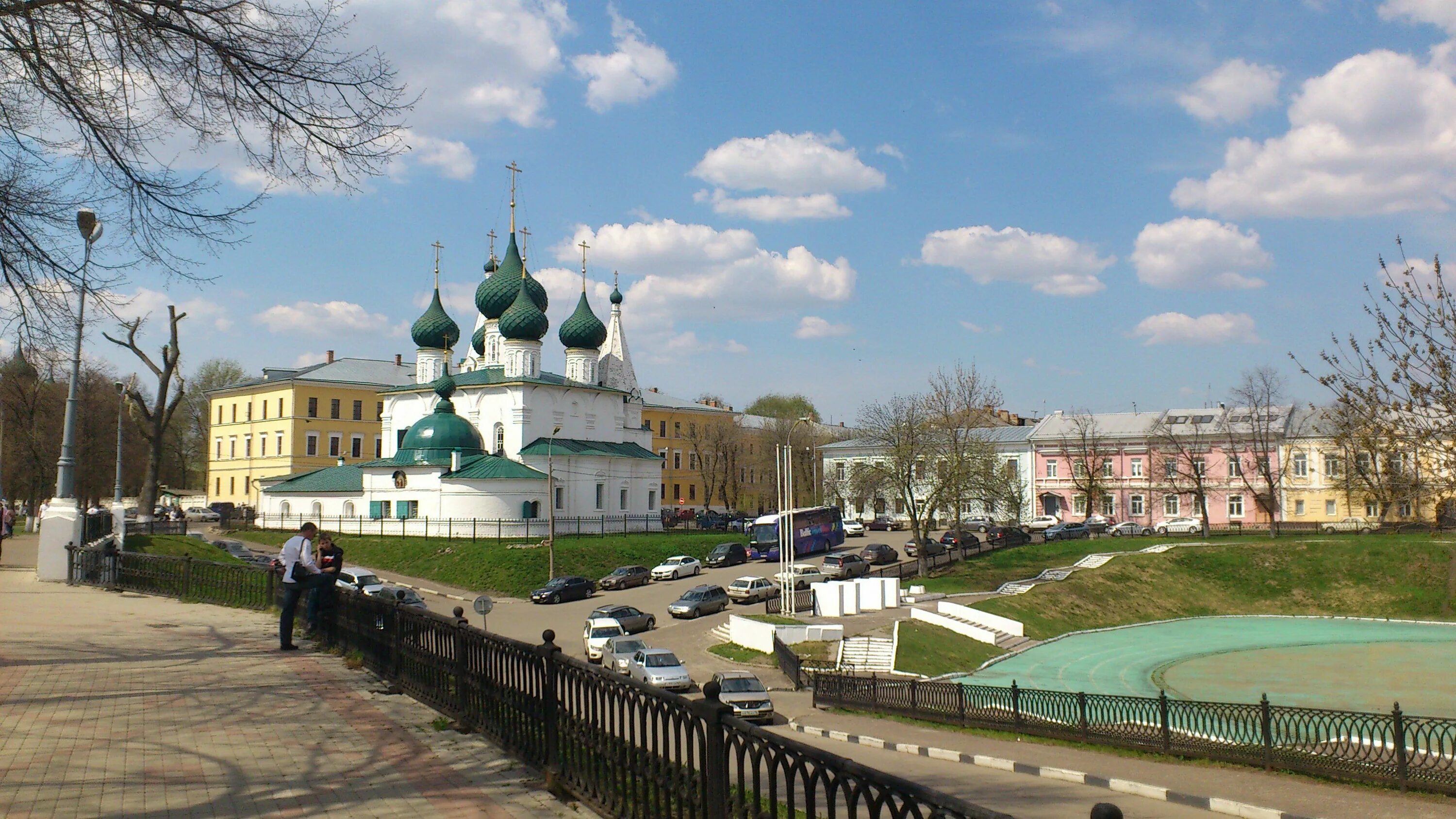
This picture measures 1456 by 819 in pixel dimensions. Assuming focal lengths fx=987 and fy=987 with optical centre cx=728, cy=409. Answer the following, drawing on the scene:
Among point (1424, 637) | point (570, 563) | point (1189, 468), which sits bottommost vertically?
point (1424, 637)

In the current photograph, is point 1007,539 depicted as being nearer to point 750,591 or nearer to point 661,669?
point 750,591

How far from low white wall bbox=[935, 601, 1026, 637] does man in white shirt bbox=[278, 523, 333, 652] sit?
24879 mm

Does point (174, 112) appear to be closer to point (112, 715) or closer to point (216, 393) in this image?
point (112, 715)

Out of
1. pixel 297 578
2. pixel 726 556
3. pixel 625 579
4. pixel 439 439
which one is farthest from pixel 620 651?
pixel 439 439

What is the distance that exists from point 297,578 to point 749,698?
10.3 metres

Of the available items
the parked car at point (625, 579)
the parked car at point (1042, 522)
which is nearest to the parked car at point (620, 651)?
the parked car at point (625, 579)

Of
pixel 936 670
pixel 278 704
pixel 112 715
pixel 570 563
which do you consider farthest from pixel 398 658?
pixel 570 563

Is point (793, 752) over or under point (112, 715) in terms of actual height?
over

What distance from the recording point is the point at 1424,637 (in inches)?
1352

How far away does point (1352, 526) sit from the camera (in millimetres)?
52500

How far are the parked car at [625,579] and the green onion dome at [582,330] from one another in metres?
18.8

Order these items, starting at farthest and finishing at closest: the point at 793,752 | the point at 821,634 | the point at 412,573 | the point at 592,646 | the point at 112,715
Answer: the point at 412,573 → the point at 821,634 → the point at 592,646 → the point at 112,715 → the point at 793,752

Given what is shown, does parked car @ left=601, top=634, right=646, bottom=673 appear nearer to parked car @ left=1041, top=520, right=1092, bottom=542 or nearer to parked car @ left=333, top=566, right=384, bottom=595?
parked car @ left=333, top=566, right=384, bottom=595

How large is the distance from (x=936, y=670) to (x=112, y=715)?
22.5 m
